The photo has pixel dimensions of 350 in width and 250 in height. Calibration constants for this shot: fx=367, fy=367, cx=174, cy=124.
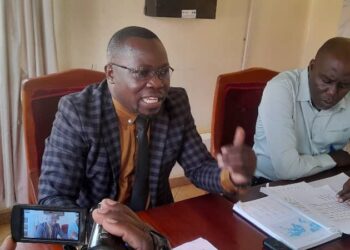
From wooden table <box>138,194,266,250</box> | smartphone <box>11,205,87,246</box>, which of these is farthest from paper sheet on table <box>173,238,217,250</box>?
smartphone <box>11,205,87,246</box>

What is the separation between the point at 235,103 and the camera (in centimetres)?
175

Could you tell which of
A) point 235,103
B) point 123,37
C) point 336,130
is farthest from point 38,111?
point 336,130

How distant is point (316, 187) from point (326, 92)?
1.47 ft

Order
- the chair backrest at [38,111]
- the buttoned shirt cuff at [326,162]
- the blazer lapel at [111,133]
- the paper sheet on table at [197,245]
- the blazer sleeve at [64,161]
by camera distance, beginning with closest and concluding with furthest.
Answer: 1. the paper sheet on table at [197,245]
2. the blazer sleeve at [64,161]
3. the blazer lapel at [111,133]
4. the chair backrest at [38,111]
5. the buttoned shirt cuff at [326,162]

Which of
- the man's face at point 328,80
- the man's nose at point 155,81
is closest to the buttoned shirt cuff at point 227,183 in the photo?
the man's nose at point 155,81

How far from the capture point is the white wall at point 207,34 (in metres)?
2.15

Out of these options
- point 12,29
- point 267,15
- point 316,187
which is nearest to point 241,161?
point 316,187

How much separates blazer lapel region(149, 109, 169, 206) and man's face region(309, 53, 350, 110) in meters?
0.71

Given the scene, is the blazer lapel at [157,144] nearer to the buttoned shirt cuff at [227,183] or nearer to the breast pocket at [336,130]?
the buttoned shirt cuff at [227,183]

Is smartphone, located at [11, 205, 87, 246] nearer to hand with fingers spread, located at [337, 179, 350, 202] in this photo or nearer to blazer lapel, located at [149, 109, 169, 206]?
blazer lapel, located at [149, 109, 169, 206]

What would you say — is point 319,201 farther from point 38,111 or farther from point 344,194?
point 38,111

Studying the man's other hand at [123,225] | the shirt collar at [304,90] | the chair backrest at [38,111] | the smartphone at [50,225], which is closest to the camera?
the man's other hand at [123,225]

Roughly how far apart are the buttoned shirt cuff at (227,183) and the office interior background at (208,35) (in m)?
1.37

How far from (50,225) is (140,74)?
0.54 m
